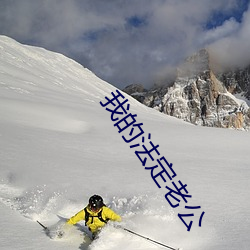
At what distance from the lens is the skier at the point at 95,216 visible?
596 cm

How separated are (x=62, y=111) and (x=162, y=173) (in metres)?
12.3

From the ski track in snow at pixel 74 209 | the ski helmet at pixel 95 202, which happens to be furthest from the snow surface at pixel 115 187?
the ski helmet at pixel 95 202

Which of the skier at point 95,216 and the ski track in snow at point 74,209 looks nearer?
the ski track in snow at point 74,209

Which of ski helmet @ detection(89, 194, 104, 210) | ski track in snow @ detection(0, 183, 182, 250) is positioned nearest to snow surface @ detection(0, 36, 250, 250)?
ski track in snow @ detection(0, 183, 182, 250)

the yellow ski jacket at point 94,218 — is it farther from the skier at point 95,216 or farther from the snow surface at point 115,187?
the snow surface at point 115,187

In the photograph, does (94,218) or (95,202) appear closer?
(95,202)

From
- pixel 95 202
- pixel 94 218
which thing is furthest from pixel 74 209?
pixel 95 202

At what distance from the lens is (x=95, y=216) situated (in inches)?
239

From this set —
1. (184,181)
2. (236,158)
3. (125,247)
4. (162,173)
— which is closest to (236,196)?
(184,181)

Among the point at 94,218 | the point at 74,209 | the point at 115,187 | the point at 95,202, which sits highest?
the point at 115,187

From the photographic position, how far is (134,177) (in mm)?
8852

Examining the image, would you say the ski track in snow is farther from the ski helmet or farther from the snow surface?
the ski helmet

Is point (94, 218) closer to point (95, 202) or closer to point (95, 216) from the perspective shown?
A: point (95, 216)

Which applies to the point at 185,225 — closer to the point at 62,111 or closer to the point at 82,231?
the point at 82,231
